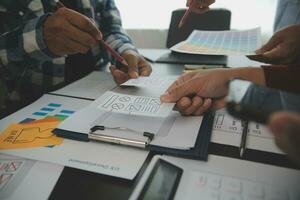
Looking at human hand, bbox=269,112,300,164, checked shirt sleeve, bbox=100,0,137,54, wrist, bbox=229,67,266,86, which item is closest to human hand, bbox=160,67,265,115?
wrist, bbox=229,67,266,86

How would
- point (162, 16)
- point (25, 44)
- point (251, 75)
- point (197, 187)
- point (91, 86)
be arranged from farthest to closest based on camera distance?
point (162, 16)
point (91, 86)
point (25, 44)
point (251, 75)
point (197, 187)

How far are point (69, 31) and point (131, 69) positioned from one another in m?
0.28

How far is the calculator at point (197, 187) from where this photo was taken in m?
0.40

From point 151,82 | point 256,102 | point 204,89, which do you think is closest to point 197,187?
point 256,102

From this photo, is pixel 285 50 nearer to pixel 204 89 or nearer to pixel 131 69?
pixel 204 89

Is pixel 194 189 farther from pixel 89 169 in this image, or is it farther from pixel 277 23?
pixel 277 23

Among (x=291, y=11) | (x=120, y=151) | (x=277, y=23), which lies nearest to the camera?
(x=120, y=151)

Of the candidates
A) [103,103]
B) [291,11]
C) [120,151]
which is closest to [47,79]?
[103,103]

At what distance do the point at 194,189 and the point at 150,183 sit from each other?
0.07m

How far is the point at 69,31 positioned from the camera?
690 mm

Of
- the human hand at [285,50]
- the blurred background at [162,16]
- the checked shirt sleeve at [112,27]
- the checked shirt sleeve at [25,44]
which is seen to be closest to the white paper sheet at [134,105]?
the checked shirt sleeve at [25,44]

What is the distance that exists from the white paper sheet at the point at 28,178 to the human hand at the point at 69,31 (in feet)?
1.09

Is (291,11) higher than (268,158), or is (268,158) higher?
(291,11)

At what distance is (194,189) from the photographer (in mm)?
424
